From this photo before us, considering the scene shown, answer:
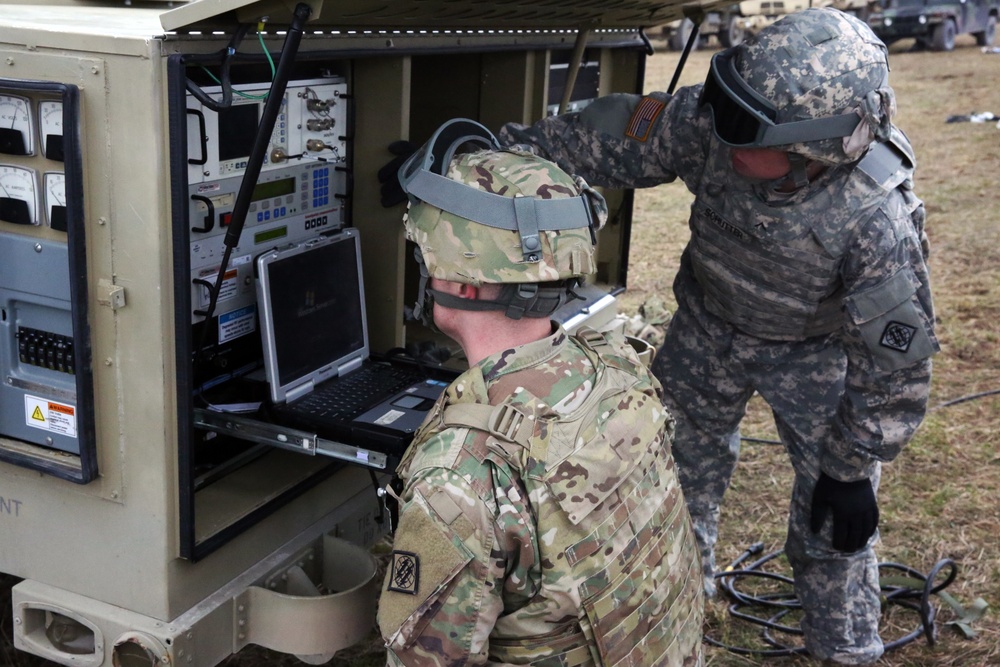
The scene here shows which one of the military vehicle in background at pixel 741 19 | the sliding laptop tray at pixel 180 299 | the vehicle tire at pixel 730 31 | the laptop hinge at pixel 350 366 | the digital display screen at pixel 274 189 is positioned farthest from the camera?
the vehicle tire at pixel 730 31

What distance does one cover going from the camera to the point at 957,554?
398cm

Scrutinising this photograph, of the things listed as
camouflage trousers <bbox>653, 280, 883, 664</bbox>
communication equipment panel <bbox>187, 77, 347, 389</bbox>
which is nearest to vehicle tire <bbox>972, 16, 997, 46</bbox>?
camouflage trousers <bbox>653, 280, 883, 664</bbox>

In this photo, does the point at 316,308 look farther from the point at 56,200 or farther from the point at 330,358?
the point at 56,200

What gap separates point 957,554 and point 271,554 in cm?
266

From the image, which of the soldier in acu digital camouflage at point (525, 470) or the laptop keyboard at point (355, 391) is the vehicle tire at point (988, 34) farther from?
the soldier in acu digital camouflage at point (525, 470)

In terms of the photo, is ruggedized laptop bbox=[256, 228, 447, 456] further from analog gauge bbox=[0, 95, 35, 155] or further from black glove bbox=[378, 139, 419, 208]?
analog gauge bbox=[0, 95, 35, 155]

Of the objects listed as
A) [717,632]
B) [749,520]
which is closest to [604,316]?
[749,520]

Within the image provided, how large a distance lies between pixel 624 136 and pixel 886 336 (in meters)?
0.95

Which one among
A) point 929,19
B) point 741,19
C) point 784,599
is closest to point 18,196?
point 784,599

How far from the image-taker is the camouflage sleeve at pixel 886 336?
2836mm

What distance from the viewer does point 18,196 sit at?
2.21 metres

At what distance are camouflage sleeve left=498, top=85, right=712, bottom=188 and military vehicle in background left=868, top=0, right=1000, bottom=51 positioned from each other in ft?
59.2

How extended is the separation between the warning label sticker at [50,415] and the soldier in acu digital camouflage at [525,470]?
2.79 ft

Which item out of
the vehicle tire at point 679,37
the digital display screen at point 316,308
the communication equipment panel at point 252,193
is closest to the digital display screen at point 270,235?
the communication equipment panel at point 252,193
